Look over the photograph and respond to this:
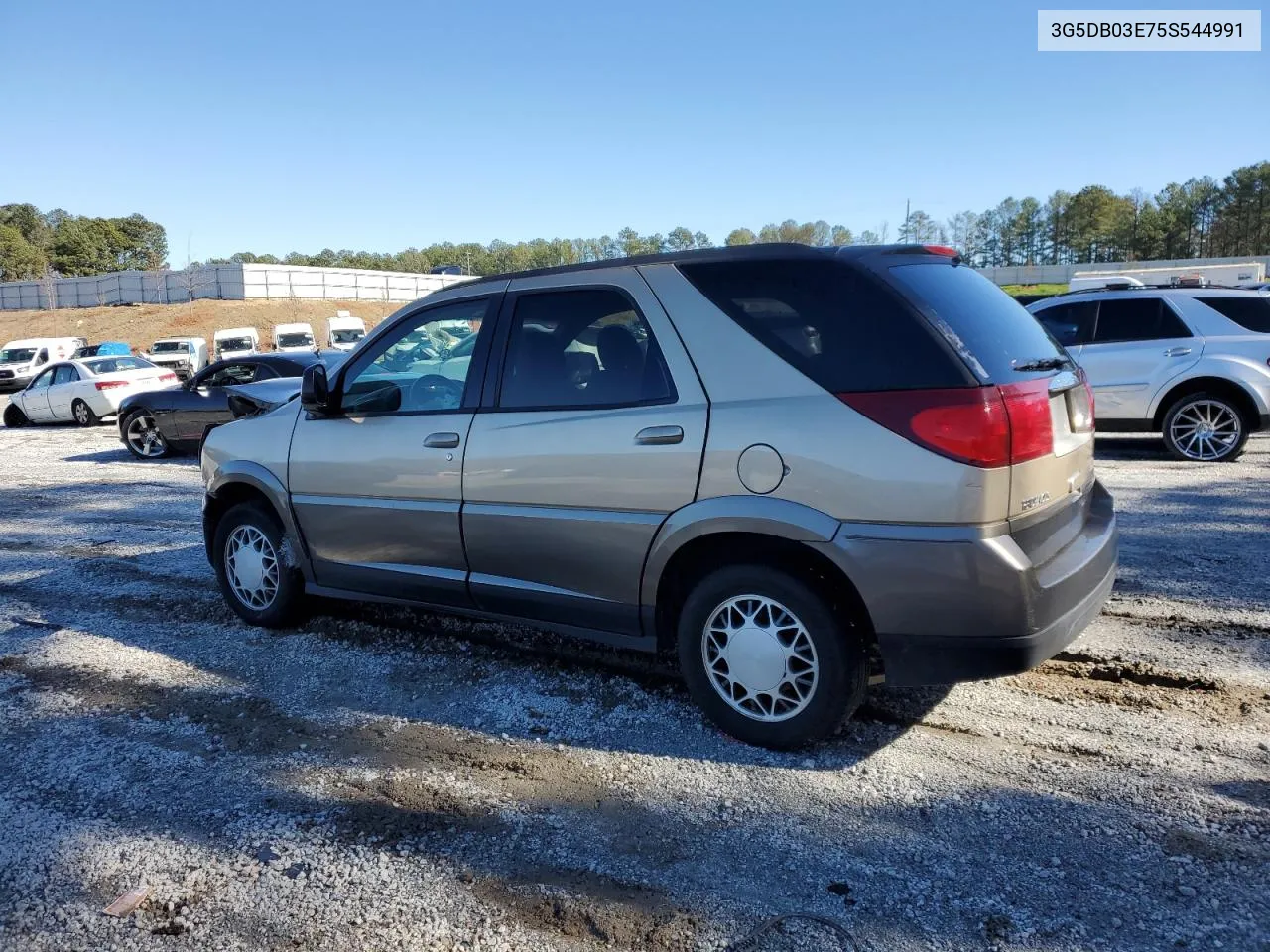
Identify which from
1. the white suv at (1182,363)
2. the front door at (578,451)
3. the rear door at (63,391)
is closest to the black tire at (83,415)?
the rear door at (63,391)

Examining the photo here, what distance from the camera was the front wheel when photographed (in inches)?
368

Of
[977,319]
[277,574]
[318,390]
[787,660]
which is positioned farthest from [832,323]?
[277,574]

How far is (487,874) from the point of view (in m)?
2.85

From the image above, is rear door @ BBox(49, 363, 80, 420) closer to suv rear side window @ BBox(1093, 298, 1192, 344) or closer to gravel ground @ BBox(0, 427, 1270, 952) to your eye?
gravel ground @ BBox(0, 427, 1270, 952)

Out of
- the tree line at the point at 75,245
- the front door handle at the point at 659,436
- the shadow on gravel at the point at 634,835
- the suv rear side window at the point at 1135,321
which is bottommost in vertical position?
the shadow on gravel at the point at 634,835

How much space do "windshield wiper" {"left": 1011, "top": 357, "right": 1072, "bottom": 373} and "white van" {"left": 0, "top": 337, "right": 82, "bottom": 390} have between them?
34.7 metres

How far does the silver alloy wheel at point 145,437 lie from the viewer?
A: 13305mm

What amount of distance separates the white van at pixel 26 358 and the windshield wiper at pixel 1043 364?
34669 mm

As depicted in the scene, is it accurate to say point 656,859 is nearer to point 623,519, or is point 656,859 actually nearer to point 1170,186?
point 623,519

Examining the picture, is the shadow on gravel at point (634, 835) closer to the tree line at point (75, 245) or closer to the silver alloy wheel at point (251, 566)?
the silver alloy wheel at point (251, 566)

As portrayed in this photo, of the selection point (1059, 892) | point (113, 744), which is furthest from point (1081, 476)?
point (113, 744)

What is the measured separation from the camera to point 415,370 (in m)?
4.58

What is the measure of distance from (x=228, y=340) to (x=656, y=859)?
3187 cm

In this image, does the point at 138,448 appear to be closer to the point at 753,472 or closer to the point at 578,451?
the point at 578,451
